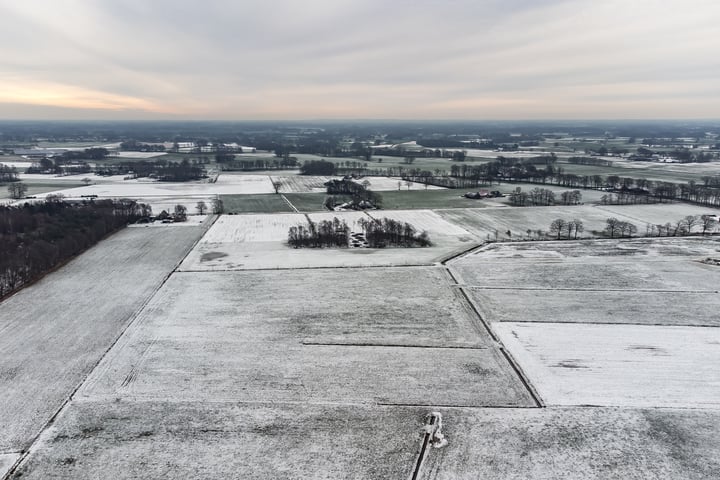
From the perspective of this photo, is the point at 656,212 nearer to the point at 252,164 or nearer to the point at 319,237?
the point at 319,237

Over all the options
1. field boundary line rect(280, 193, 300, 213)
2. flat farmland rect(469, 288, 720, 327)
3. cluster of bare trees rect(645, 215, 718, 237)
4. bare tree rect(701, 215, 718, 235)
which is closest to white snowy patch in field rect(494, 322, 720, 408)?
flat farmland rect(469, 288, 720, 327)

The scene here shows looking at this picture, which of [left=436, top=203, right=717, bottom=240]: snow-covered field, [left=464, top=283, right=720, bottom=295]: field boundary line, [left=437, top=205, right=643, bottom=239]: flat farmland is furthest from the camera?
[left=436, top=203, right=717, bottom=240]: snow-covered field

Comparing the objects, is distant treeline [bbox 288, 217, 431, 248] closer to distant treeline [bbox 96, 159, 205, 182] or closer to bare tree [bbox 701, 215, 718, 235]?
bare tree [bbox 701, 215, 718, 235]

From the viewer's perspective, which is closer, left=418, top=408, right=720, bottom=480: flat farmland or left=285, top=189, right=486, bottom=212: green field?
left=418, top=408, right=720, bottom=480: flat farmland

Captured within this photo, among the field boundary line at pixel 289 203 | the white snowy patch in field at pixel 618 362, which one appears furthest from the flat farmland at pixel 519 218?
the white snowy patch in field at pixel 618 362

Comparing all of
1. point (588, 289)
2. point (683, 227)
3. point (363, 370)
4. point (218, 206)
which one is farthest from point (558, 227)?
point (218, 206)

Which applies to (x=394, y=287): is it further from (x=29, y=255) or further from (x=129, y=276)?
(x=29, y=255)
